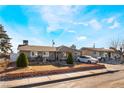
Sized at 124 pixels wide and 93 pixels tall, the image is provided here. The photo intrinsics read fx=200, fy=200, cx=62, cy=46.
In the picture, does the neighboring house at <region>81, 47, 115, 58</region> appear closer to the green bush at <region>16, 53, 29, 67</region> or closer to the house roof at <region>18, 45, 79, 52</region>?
the house roof at <region>18, 45, 79, 52</region>

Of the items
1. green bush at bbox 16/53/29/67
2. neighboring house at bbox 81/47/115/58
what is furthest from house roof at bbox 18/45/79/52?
green bush at bbox 16/53/29/67

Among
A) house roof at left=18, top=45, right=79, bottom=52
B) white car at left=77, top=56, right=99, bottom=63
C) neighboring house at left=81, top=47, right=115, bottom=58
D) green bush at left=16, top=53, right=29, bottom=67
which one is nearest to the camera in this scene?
green bush at left=16, top=53, right=29, bottom=67

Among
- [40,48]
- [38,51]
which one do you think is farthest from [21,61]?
[40,48]

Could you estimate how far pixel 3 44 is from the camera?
3541cm

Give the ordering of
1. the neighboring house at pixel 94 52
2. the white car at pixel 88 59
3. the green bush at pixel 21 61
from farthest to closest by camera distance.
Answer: the neighboring house at pixel 94 52 → the white car at pixel 88 59 → the green bush at pixel 21 61

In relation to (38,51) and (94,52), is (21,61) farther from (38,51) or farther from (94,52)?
(94,52)

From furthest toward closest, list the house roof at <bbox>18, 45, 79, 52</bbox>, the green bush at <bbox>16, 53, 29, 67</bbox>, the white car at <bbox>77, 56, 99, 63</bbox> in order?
the house roof at <bbox>18, 45, 79, 52</bbox> < the white car at <bbox>77, 56, 99, 63</bbox> < the green bush at <bbox>16, 53, 29, 67</bbox>

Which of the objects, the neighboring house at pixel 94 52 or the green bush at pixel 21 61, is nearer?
the green bush at pixel 21 61

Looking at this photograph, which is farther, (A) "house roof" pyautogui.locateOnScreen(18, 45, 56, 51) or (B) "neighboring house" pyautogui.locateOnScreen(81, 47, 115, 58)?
(B) "neighboring house" pyautogui.locateOnScreen(81, 47, 115, 58)

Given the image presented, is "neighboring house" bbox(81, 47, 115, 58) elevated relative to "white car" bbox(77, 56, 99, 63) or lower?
elevated

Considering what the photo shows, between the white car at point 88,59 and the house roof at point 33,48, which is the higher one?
the house roof at point 33,48

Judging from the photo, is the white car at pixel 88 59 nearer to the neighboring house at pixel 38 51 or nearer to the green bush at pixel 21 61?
the neighboring house at pixel 38 51

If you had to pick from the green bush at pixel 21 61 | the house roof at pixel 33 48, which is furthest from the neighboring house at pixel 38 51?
the green bush at pixel 21 61
